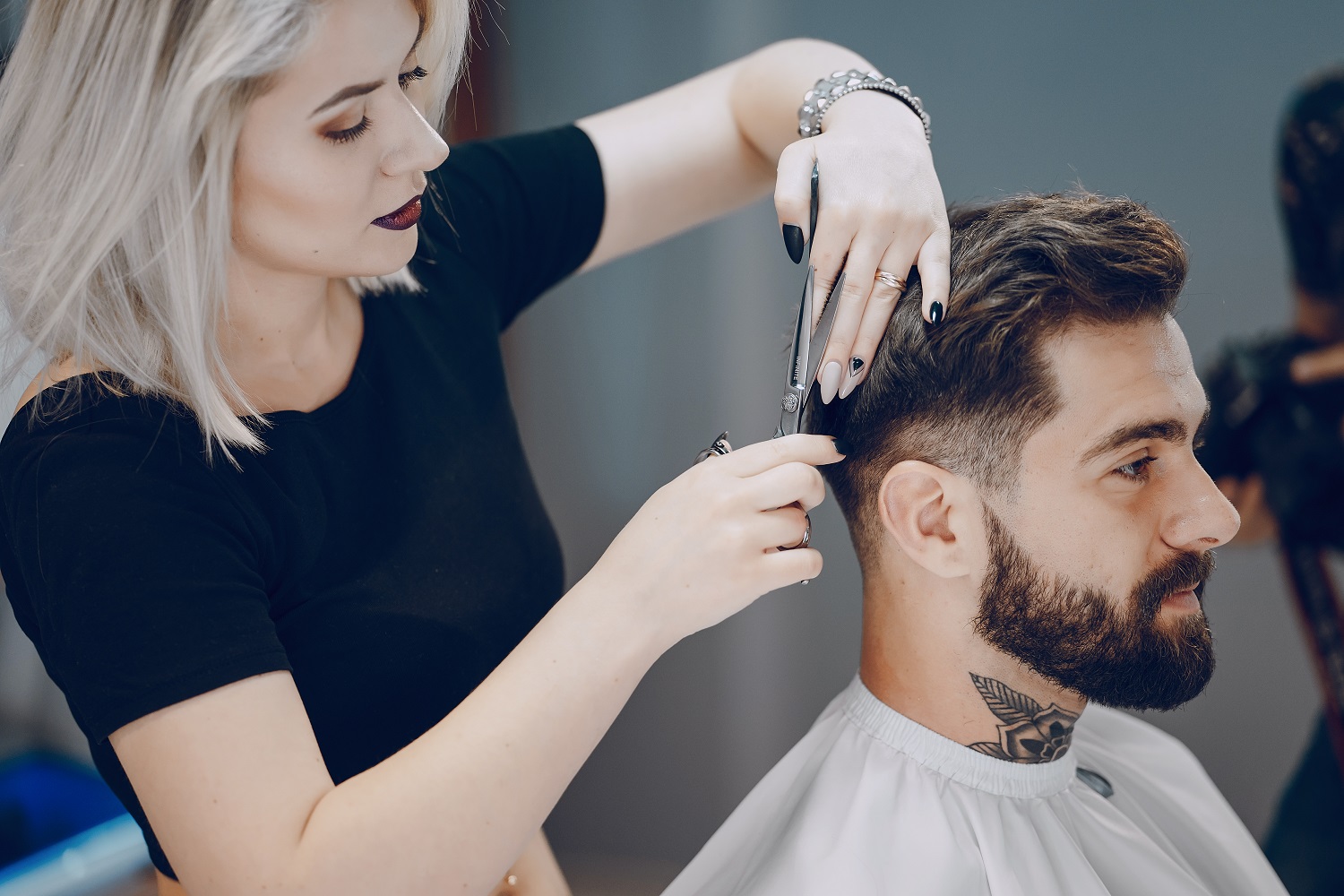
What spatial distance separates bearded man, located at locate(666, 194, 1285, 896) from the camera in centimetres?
106

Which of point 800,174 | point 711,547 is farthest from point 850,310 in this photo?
point 711,547

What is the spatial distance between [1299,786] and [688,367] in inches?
54.8

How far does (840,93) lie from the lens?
1144mm

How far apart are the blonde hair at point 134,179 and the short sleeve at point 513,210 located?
15.6 inches

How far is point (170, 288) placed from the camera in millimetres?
872

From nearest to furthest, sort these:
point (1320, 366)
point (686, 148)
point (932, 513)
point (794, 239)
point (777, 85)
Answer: point (794, 239)
point (932, 513)
point (777, 85)
point (686, 148)
point (1320, 366)

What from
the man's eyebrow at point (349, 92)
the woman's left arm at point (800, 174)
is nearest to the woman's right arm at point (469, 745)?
the woman's left arm at point (800, 174)

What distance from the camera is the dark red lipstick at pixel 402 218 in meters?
0.97

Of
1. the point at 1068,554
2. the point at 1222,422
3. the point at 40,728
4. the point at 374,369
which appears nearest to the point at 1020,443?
the point at 1068,554

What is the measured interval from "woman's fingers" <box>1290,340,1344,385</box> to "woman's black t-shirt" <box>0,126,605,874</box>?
1.40 meters

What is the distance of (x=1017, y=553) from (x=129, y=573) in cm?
85

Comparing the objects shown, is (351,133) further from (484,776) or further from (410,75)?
(484,776)

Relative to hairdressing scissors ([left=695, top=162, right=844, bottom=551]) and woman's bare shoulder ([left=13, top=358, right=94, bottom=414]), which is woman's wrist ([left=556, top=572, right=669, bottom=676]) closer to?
hairdressing scissors ([left=695, top=162, right=844, bottom=551])

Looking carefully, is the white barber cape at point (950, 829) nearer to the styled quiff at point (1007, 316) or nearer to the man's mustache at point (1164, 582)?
the man's mustache at point (1164, 582)
